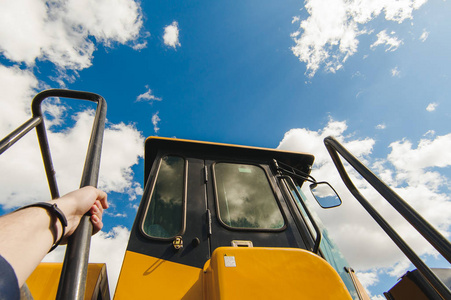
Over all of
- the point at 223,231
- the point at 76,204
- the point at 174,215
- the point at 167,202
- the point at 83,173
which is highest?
the point at 167,202

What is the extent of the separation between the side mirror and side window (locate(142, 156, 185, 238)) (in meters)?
1.20

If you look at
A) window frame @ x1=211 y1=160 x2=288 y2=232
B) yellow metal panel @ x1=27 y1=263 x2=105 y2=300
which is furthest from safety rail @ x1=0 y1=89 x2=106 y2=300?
window frame @ x1=211 y1=160 x2=288 y2=232

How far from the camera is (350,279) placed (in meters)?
1.57

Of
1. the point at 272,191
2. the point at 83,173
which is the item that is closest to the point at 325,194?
the point at 272,191

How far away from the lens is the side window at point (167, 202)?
1.70 meters

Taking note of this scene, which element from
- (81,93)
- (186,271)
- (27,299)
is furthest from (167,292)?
(81,93)

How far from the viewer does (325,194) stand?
2154 millimetres

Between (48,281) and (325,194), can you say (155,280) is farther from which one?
(325,194)

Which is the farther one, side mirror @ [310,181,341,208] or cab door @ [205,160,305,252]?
side mirror @ [310,181,341,208]

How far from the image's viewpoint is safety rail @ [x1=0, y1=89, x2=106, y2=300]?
0.48m

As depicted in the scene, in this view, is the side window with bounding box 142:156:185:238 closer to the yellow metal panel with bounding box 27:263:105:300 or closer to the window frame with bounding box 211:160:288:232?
the window frame with bounding box 211:160:288:232

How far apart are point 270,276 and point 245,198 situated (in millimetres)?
968

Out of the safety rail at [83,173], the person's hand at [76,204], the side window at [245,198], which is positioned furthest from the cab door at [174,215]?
the person's hand at [76,204]

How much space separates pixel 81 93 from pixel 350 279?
194 cm
